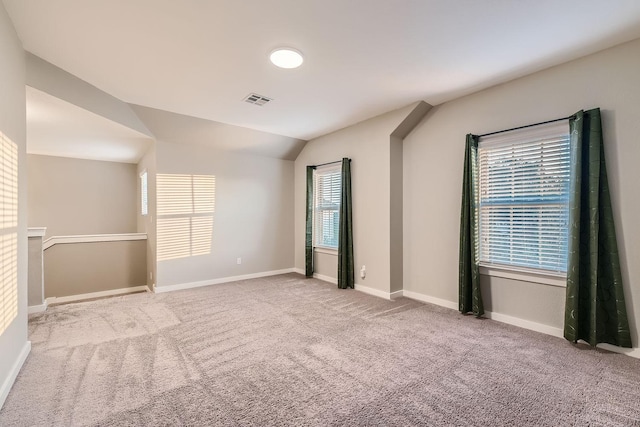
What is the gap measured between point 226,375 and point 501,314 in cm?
282

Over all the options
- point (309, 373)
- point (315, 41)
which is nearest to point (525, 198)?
point (315, 41)

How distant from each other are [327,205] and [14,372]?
13.4 feet

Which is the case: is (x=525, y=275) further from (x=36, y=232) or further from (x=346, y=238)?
(x=36, y=232)

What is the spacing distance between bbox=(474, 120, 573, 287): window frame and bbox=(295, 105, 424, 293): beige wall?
1.07m

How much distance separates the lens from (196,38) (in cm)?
228

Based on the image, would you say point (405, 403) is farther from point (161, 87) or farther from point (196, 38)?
point (161, 87)

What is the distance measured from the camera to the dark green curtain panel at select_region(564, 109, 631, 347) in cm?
243

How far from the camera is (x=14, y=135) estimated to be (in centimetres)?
219

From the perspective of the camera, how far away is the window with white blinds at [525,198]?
279 cm

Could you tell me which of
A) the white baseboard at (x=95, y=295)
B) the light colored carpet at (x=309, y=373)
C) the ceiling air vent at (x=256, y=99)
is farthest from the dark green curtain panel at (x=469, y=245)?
the white baseboard at (x=95, y=295)

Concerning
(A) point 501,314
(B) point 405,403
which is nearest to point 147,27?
(B) point 405,403

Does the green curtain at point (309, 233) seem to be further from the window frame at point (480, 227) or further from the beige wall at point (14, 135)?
the beige wall at point (14, 135)

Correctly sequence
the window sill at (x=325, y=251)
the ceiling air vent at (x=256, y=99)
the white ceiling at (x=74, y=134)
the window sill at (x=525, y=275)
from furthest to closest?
the window sill at (x=325, y=251)
the ceiling air vent at (x=256, y=99)
the white ceiling at (x=74, y=134)
the window sill at (x=525, y=275)

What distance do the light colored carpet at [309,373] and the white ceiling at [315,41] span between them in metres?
2.51
